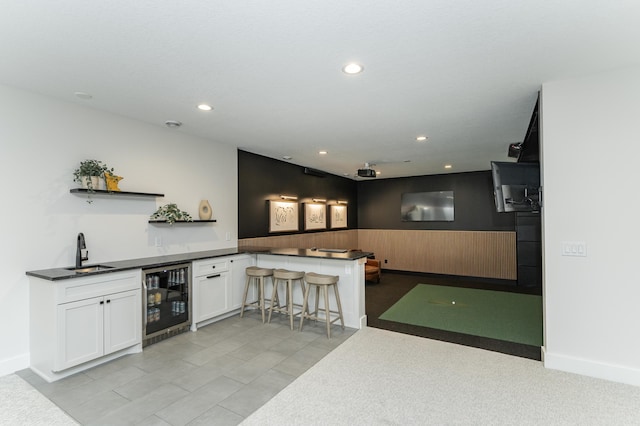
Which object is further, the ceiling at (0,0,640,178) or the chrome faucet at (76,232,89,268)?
the chrome faucet at (76,232,89,268)

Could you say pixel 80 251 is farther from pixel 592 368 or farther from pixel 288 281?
pixel 592 368

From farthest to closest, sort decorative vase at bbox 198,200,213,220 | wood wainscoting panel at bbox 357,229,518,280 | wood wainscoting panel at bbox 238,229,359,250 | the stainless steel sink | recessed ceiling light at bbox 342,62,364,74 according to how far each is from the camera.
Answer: wood wainscoting panel at bbox 357,229,518,280
wood wainscoting panel at bbox 238,229,359,250
decorative vase at bbox 198,200,213,220
the stainless steel sink
recessed ceiling light at bbox 342,62,364,74

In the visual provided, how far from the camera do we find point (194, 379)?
9.00 ft

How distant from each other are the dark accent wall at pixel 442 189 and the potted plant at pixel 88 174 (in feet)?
21.8

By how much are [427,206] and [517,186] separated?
15.5ft

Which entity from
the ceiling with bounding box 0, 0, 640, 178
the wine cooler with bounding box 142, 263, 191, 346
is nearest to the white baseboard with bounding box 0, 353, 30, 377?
the wine cooler with bounding box 142, 263, 191, 346

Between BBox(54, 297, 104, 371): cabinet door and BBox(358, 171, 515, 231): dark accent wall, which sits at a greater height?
BBox(358, 171, 515, 231): dark accent wall

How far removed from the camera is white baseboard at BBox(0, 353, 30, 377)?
111 inches

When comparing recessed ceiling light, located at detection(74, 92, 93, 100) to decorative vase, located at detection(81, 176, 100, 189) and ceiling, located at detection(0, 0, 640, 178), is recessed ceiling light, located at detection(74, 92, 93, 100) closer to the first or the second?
ceiling, located at detection(0, 0, 640, 178)

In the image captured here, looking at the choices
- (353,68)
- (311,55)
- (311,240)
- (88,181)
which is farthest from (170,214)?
(311,240)

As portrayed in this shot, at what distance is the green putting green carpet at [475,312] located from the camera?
12.8 ft

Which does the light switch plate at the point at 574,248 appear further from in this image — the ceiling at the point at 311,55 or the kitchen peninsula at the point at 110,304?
the kitchen peninsula at the point at 110,304

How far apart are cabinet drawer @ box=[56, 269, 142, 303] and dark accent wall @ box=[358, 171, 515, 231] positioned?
253 inches

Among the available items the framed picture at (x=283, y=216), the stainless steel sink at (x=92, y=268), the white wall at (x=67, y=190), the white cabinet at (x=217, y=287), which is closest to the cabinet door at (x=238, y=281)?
the white cabinet at (x=217, y=287)
